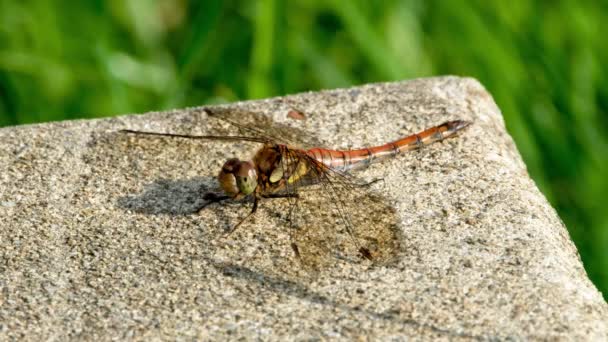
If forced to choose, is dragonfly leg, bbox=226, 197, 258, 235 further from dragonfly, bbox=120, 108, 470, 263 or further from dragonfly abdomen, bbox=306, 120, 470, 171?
dragonfly abdomen, bbox=306, 120, 470, 171

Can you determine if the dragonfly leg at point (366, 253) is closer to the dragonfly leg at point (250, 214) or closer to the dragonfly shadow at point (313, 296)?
the dragonfly shadow at point (313, 296)

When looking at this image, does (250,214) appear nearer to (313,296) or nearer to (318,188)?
(318,188)

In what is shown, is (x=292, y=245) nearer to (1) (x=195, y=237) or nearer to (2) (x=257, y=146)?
(1) (x=195, y=237)

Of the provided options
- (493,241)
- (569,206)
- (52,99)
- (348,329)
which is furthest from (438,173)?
(52,99)

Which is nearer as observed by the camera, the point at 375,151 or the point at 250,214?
the point at 250,214

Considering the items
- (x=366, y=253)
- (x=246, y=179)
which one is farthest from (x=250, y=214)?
(x=366, y=253)

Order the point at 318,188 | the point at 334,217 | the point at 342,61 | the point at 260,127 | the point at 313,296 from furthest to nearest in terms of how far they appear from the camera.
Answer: the point at 342,61 → the point at 260,127 → the point at 318,188 → the point at 334,217 → the point at 313,296
